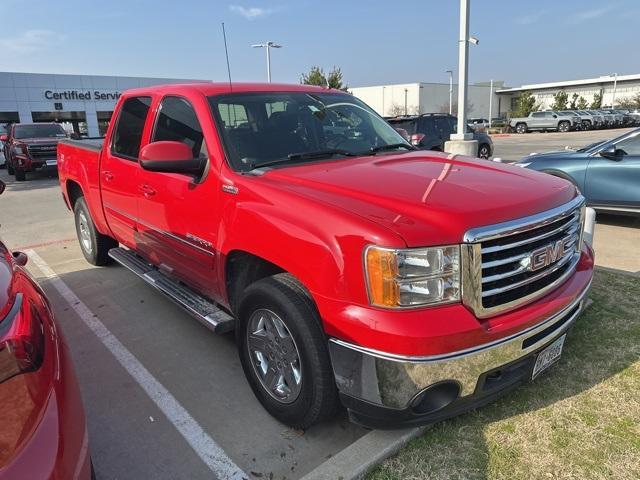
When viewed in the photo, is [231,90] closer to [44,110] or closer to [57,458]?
[57,458]

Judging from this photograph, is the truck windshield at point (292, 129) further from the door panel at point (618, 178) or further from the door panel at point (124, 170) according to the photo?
the door panel at point (618, 178)

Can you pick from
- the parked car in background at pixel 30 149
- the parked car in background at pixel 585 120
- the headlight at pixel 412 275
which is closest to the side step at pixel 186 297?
the headlight at pixel 412 275

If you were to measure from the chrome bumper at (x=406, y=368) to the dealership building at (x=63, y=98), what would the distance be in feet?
126

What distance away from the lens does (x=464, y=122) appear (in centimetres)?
1323

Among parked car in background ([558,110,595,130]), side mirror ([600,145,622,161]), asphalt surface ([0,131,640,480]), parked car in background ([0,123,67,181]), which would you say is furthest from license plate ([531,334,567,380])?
parked car in background ([558,110,595,130])

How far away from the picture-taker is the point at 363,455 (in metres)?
2.53

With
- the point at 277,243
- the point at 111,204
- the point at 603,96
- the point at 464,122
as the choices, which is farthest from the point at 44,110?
the point at 603,96

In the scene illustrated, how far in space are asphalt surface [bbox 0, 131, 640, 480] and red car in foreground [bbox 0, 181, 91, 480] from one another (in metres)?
0.96

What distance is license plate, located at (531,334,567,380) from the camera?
2609 millimetres

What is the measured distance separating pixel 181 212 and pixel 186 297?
649mm

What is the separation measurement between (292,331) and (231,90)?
2060 mm

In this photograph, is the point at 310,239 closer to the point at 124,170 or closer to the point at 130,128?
the point at 124,170

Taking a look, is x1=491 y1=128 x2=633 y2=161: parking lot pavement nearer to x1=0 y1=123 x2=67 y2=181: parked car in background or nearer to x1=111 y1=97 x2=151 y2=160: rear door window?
x1=0 y1=123 x2=67 y2=181: parked car in background

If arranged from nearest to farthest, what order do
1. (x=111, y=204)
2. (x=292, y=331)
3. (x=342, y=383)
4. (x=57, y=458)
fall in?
(x=57, y=458) → (x=342, y=383) → (x=292, y=331) → (x=111, y=204)
